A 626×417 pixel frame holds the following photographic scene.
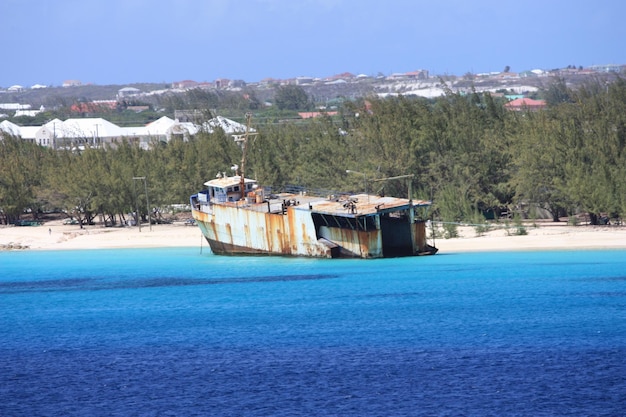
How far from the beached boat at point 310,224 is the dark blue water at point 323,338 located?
1.02 meters

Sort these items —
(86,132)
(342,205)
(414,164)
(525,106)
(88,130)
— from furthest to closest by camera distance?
(86,132) < (88,130) < (525,106) < (414,164) < (342,205)

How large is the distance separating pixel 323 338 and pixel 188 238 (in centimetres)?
3742

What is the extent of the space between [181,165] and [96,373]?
51.5m

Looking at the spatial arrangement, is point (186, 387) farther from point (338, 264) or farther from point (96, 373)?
point (338, 264)

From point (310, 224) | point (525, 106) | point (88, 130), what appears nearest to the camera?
point (310, 224)

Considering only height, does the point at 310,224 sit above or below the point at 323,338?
above

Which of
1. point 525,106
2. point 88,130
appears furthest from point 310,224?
point 88,130

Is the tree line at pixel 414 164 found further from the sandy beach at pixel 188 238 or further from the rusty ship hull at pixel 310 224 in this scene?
the rusty ship hull at pixel 310 224

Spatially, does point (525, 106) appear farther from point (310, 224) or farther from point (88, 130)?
point (88, 130)

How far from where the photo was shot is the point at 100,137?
490ft

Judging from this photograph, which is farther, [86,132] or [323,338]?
[86,132]

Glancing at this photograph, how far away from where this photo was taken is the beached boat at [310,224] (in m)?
59.8

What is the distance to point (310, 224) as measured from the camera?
2404 inches

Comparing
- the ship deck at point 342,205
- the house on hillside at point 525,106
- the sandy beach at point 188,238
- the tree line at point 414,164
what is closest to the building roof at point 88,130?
the tree line at point 414,164
